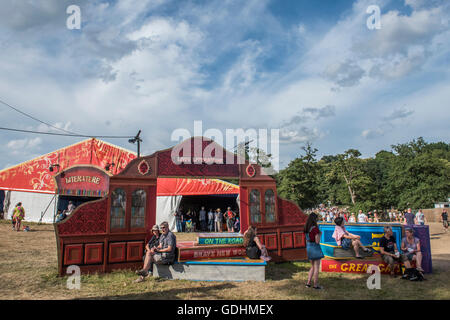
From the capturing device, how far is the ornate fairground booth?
7285 mm

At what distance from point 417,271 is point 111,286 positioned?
283 inches

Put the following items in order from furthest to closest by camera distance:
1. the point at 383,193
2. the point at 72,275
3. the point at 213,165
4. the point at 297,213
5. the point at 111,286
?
the point at 383,193
the point at 297,213
the point at 213,165
the point at 72,275
the point at 111,286

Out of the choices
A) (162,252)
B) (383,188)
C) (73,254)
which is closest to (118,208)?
(73,254)

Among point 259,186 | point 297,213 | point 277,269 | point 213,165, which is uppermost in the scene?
point 213,165

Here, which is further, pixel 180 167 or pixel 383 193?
pixel 383 193

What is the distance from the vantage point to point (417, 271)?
7.06 metres

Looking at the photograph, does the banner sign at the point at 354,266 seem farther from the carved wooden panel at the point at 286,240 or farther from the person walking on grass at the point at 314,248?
the person walking on grass at the point at 314,248

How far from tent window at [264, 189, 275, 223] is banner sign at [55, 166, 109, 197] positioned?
13.7 metres

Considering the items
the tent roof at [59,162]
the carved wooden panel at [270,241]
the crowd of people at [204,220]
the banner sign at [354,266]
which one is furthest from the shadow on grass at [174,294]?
the tent roof at [59,162]

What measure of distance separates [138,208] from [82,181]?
522 inches
